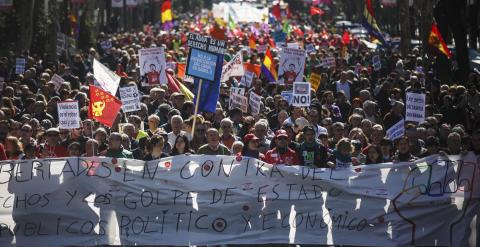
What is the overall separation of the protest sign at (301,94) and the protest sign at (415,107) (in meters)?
1.90

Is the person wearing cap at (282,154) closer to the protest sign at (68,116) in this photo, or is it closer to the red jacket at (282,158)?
the red jacket at (282,158)

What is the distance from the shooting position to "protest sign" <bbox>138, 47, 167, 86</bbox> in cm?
2206

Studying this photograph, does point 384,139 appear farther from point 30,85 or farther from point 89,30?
point 89,30

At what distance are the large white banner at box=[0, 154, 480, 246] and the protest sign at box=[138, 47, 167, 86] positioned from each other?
10.4 meters

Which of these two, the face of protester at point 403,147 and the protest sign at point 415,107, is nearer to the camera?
the face of protester at point 403,147

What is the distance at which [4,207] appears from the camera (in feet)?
37.8

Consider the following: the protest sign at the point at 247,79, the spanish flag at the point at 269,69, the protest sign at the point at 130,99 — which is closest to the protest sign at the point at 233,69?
the protest sign at the point at 247,79

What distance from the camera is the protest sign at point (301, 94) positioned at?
1730 centimetres

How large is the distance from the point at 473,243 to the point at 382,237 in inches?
37.1

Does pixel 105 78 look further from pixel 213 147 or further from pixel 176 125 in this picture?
pixel 213 147

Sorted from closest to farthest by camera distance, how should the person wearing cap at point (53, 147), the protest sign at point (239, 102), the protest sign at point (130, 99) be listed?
the person wearing cap at point (53, 147) < the protest sign at point (130, 99) < the protest sign at point (239, 102)

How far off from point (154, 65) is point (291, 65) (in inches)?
109

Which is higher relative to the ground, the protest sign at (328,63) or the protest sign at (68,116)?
the protest sign at (68,116)

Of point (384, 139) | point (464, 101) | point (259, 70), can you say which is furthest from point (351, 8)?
point (384, 139)
